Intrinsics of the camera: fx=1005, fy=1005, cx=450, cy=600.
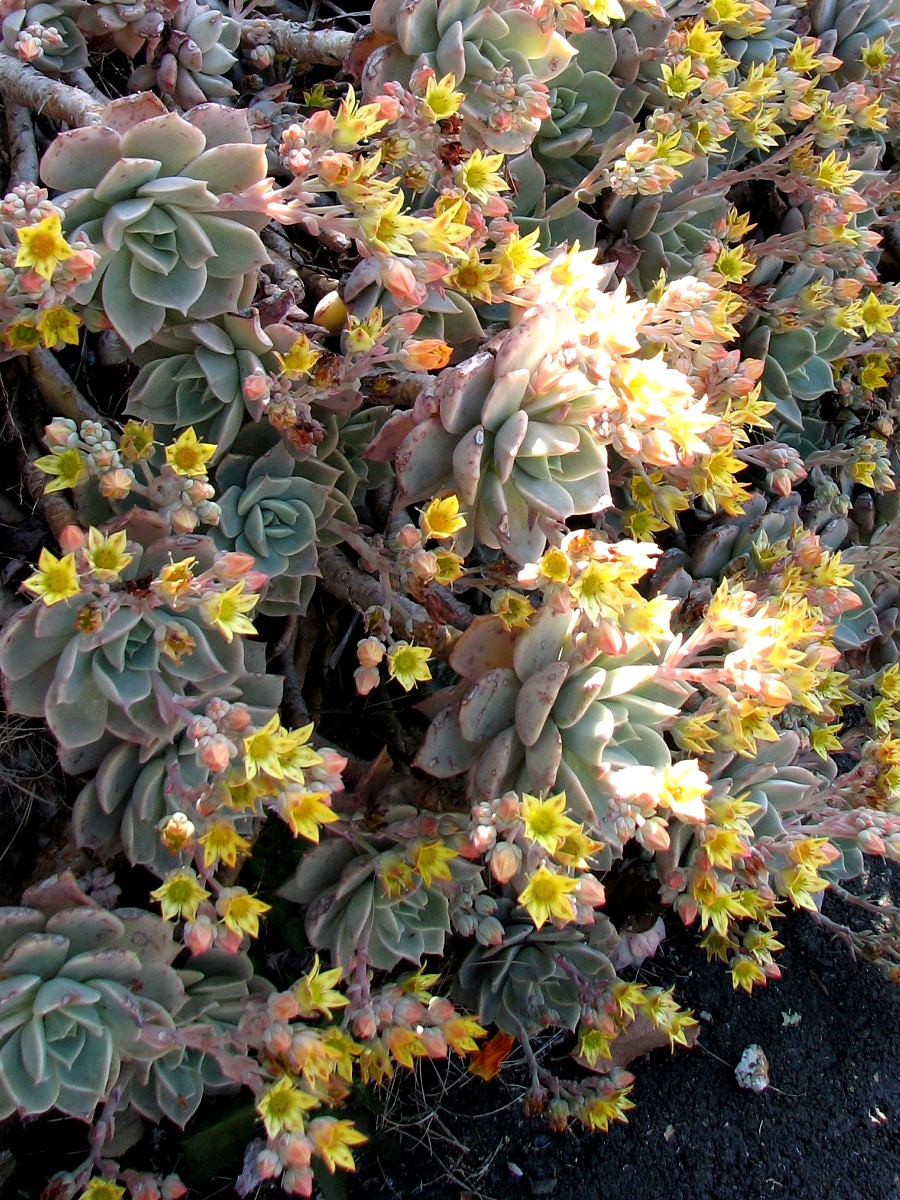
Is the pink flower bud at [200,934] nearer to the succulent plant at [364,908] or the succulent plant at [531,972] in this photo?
the succulent plant at [364,908]

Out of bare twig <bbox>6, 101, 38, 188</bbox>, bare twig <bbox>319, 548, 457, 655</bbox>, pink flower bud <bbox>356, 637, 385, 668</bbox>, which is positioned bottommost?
bare twig <bbox>319, 548, 457, 655</bbox>

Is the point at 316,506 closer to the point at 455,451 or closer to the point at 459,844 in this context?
the point at 455,451

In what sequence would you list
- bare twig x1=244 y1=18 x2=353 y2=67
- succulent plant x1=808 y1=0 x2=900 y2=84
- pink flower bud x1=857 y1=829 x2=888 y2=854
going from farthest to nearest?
succulent plant x1=808 y1=0 x2=900 y2=84, bare twig x1=244 y1=18 x2=353 y2=67, pink flower bud x1=857 y1=829 x2=888 y2=854

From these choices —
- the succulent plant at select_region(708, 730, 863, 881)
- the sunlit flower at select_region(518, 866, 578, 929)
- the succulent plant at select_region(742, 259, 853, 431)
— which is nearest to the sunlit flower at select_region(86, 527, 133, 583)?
the sunlit flower at select_region(518, 866, 578, 929)

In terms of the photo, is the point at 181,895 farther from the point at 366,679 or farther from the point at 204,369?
the point at 204,369

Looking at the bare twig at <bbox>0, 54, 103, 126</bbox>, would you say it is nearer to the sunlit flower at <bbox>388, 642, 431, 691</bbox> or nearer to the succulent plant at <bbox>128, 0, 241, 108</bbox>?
the succulent plant at <bbox>128, 0, 241, 108</bbox>

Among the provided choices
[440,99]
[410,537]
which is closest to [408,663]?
[410,537]
